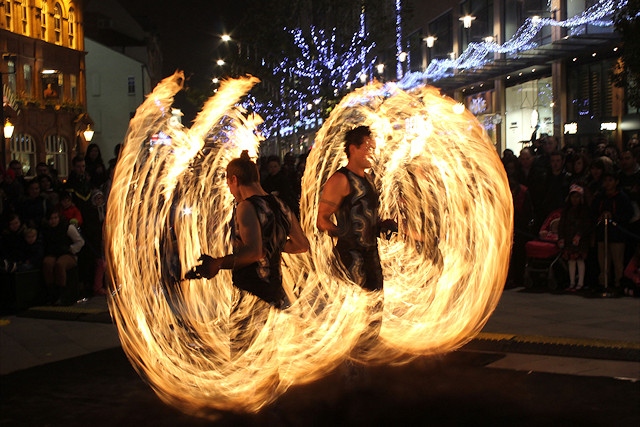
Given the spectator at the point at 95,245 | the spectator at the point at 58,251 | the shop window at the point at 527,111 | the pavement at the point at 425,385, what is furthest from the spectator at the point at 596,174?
the shop window at the point at 527,111

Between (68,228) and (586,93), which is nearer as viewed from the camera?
(68,228)

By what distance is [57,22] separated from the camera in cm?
4378

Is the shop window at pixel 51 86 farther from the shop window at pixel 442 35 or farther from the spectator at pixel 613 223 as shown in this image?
the spectator at pixel 613 223

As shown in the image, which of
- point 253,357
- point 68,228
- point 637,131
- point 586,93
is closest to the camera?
point 253,357

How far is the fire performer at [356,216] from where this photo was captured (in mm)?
6066

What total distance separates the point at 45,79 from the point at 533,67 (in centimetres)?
2426

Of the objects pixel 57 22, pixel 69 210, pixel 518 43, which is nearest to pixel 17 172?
pixel 69 210

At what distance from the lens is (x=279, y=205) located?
540 centimetres

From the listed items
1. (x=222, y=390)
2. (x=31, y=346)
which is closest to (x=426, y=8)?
(x=31, y=346)

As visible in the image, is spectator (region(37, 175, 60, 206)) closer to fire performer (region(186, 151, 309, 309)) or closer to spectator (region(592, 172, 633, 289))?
spectator (region(592, 172, 633, 289))

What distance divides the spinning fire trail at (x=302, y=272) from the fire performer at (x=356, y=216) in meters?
0.15

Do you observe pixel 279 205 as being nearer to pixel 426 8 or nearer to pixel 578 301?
pixel 578 301

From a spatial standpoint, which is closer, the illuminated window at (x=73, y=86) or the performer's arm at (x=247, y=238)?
the performer's arm at (x=247, y=238)

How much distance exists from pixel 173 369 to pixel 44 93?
3849 centimetres
